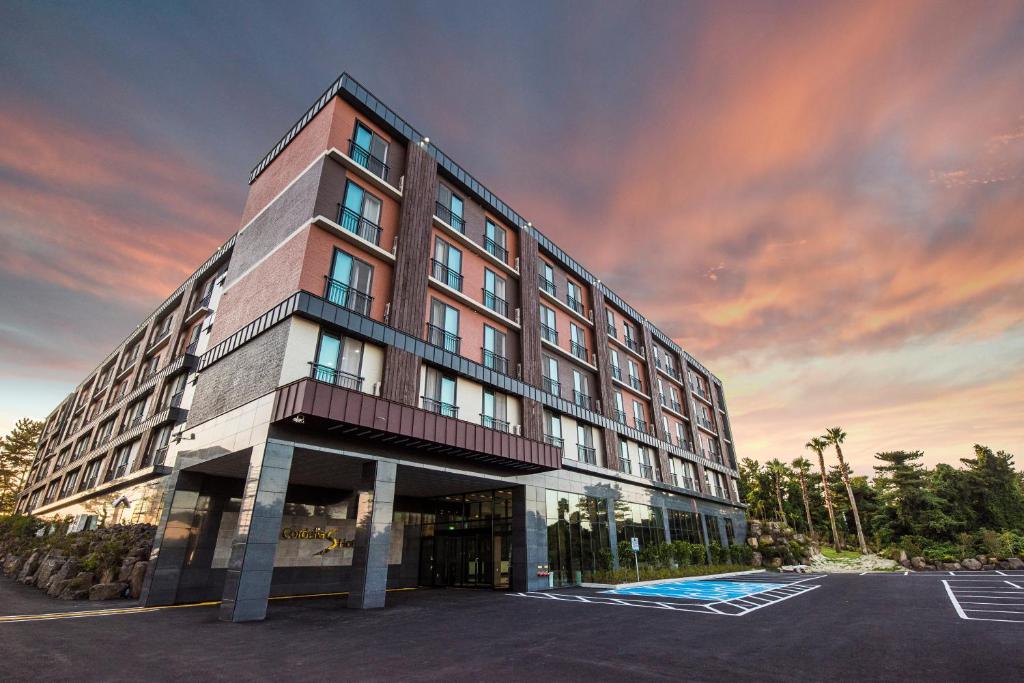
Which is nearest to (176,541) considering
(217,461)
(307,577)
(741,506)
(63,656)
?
(217,461)

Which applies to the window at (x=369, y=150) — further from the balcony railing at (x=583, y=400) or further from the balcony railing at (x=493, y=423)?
the balcony railing at (x=583, y=400)

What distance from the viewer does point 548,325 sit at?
31719 millimetres

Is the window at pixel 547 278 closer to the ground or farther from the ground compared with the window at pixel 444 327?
farther from the ground

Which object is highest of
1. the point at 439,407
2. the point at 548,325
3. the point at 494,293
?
the point at 494,293

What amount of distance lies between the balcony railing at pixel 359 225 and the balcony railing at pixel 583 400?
55.5 ft

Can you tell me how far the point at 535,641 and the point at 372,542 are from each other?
789cm

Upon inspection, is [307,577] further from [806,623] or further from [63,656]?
[806,623]

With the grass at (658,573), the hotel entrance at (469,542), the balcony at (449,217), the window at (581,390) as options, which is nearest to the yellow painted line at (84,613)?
the hotel entrance at (469,542)

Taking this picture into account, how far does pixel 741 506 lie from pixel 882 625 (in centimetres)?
4169

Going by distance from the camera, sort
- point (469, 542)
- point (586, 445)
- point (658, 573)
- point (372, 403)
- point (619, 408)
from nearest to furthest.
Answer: point (372, 403) < point (469, 542) < point (658, 573) < point (586, 445) < point (619, 408)

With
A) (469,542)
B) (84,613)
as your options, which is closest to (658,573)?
(469,542)

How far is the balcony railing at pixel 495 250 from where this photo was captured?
28453 millimetres

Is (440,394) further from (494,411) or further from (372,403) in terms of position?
(372,403)

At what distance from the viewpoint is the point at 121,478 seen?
96.5 feet
